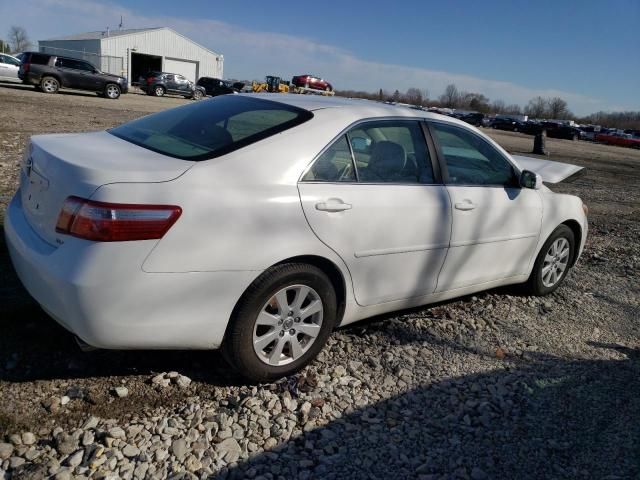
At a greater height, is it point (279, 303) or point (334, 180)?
point (334, 180)

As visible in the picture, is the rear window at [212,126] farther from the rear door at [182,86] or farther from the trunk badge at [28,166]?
the rear door at [182,86]

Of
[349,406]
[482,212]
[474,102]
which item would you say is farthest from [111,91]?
[474,102]

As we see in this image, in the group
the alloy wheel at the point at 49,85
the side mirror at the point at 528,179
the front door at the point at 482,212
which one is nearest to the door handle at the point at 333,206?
the front door at the point at 482,212

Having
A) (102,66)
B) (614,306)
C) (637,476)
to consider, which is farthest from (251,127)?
(102,66)

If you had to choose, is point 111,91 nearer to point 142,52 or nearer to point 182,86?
point 182,86

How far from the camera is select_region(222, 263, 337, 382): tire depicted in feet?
9.33

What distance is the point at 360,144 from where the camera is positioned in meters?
3.36

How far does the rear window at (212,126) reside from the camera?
302cm

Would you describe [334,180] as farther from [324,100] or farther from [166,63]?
[166,63]

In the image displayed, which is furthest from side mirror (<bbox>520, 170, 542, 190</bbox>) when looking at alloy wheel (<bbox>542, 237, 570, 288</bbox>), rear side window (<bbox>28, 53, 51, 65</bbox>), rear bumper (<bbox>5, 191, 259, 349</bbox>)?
rear side window (<bbox>28, 53, 51, 65</bbox>)

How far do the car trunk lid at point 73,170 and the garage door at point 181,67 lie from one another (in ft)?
178

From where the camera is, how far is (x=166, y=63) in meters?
53.0

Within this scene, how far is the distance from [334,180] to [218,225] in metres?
0.81

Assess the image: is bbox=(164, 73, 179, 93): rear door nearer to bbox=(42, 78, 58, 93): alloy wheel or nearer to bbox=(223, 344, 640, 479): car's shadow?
bbox=(42, 78, 58, 93): alloy wheel
